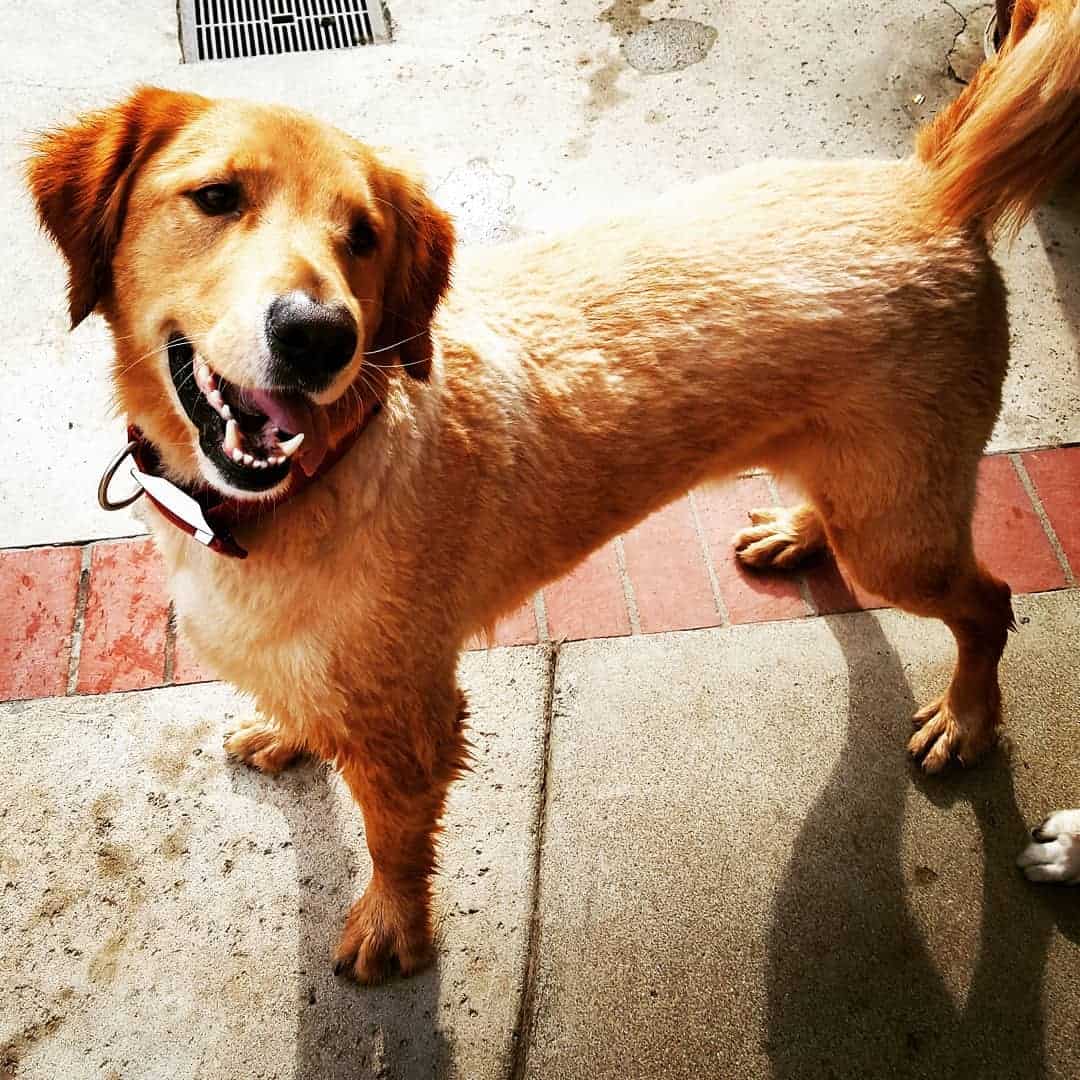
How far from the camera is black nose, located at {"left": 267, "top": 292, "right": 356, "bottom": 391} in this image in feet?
4.81

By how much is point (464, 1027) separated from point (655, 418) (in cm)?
151

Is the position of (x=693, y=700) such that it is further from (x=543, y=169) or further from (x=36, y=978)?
(x=543, y=169)

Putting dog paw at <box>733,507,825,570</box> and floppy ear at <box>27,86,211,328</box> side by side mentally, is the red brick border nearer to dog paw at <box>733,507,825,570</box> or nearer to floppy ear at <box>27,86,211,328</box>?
dog paw at <box>733,507,825,570</box>

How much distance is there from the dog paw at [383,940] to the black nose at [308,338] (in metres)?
1.35

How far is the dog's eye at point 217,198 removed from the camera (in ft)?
5.30

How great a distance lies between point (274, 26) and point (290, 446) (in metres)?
3.49

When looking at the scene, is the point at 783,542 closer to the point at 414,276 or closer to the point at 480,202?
the point at 414,276

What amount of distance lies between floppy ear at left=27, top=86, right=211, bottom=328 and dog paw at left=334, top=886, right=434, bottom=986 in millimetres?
1508

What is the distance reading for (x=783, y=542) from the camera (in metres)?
2.97

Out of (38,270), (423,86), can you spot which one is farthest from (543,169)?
(38,270)

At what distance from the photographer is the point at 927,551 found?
2320 millimetres

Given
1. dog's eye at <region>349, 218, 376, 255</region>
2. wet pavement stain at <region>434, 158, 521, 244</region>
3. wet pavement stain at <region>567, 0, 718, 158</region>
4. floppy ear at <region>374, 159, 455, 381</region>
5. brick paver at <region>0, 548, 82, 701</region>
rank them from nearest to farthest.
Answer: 1. dog's eye at <region>349, 218, 376, 255</region>
2. floppy ear at <region>374, 159, 455, 381</region>
3. brick paver at <region>0, 548, 82, 701</region>
4. wet pavement stain at <region>434, 158, 521, 244</region>
5. wet pavement stain at <region>567, 0, 718, 158</region>

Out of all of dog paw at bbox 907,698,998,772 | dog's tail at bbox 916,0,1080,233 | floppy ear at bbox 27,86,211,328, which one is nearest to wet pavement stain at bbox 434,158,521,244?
dog's tail at bbox 916,0,1080,233

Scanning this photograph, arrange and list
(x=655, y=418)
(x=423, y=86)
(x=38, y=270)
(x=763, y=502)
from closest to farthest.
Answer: (x=655, y=418) < (x=763, y=502) < (x=38, y=270) < (x=423, y=86)
